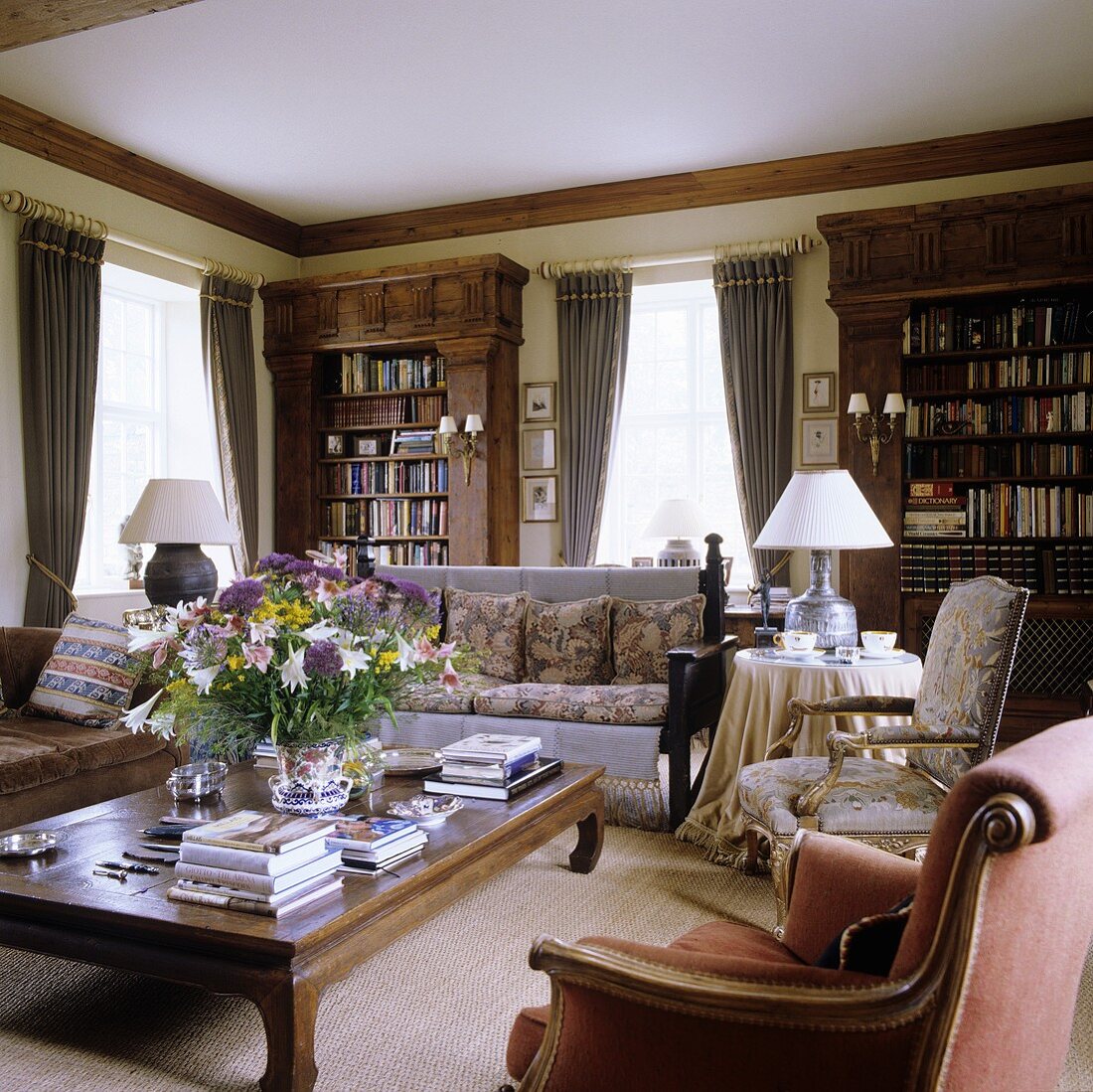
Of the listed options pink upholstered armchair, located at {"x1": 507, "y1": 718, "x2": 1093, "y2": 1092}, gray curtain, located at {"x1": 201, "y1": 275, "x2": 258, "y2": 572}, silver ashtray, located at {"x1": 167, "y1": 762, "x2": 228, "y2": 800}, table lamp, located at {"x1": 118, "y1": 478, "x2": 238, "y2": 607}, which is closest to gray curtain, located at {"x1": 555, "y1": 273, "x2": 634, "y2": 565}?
gray curtain, located at {"x1": 201, "y1": 275, "x2": 258, "y2": 572}

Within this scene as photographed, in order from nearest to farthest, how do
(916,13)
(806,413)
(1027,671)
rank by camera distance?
1. (916,13)
2. (1027,671)
3. (806,413)

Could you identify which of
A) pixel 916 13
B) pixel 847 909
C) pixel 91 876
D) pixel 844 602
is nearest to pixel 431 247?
pixel 916 13

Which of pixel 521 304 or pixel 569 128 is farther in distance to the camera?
pixel 521 304

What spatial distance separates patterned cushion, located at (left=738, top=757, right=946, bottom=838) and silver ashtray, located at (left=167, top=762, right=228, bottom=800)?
1503 mm

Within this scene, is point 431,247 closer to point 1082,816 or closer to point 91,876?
point 91,876

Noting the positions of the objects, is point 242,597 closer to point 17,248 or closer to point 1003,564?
point 17,248

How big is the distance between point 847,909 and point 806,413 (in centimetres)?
485

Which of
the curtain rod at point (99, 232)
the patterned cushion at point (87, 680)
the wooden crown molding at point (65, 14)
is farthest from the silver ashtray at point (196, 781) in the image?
the curtain rod at point (99, 232)

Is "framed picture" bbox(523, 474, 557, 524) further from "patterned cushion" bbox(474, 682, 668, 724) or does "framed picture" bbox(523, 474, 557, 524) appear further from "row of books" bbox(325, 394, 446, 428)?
"patterned cushion" bbox(474, 682, 668, 724)

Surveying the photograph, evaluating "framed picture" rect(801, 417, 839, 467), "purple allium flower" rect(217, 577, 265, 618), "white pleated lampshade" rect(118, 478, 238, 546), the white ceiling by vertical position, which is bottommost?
"purple allium flower" rect(217, 577, 265, 618)

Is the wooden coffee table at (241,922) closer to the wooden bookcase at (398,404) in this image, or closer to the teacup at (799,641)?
the teacup at (799,641)

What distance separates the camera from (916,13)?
4.39 m

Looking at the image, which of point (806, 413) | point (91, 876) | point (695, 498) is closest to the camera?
point (91, 876)

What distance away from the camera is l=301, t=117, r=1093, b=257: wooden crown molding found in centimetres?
566
